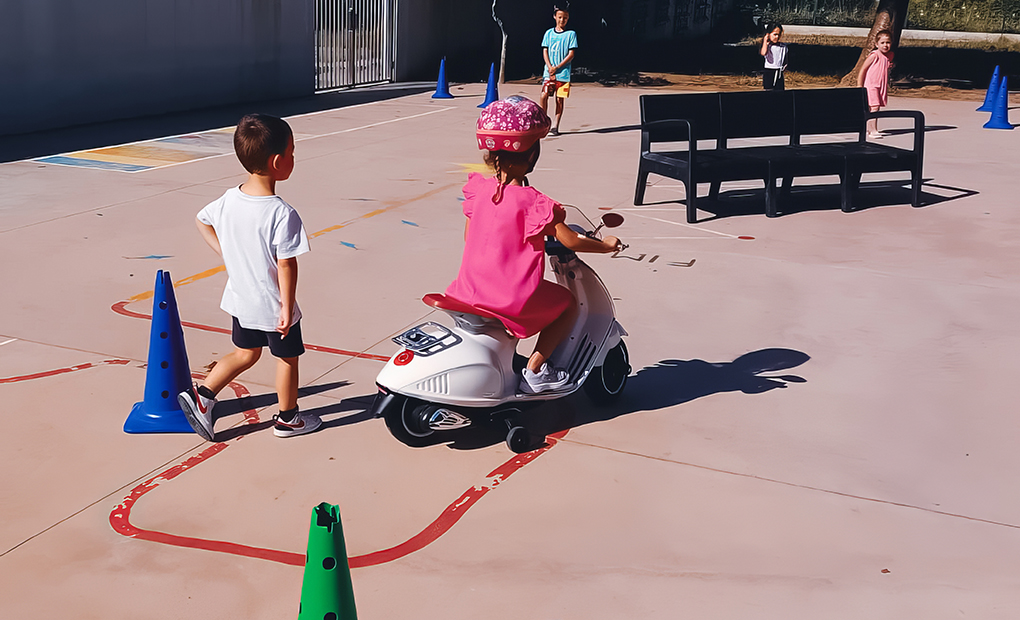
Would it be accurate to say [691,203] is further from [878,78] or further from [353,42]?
[353,42]

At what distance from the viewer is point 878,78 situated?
1595 cm

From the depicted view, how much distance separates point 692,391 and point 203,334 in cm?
294

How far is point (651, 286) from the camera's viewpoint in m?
7.75

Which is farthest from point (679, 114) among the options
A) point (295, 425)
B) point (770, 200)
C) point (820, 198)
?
point (295, 425)

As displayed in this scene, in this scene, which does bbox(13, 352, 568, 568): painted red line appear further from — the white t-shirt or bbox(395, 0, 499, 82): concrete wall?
bbox(395, 0, 499, 82): concrete wall

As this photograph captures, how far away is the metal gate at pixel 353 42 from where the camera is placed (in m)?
22.5

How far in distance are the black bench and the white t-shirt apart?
20.1ft

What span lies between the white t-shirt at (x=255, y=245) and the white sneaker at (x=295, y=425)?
487mm

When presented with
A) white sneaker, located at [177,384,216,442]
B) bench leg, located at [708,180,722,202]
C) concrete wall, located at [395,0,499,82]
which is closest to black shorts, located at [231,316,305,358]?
white sneaker, located at [177,384,216,442]

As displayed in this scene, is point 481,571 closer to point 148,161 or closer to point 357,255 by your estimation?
point 357,255

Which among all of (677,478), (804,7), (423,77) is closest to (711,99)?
(677,478)

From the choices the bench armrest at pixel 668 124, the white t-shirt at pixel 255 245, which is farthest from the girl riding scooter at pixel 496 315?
the bench armrest at pixel 668 124

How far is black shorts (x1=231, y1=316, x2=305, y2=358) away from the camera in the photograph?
15.5 ft

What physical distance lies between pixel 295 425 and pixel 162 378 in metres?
0.68
